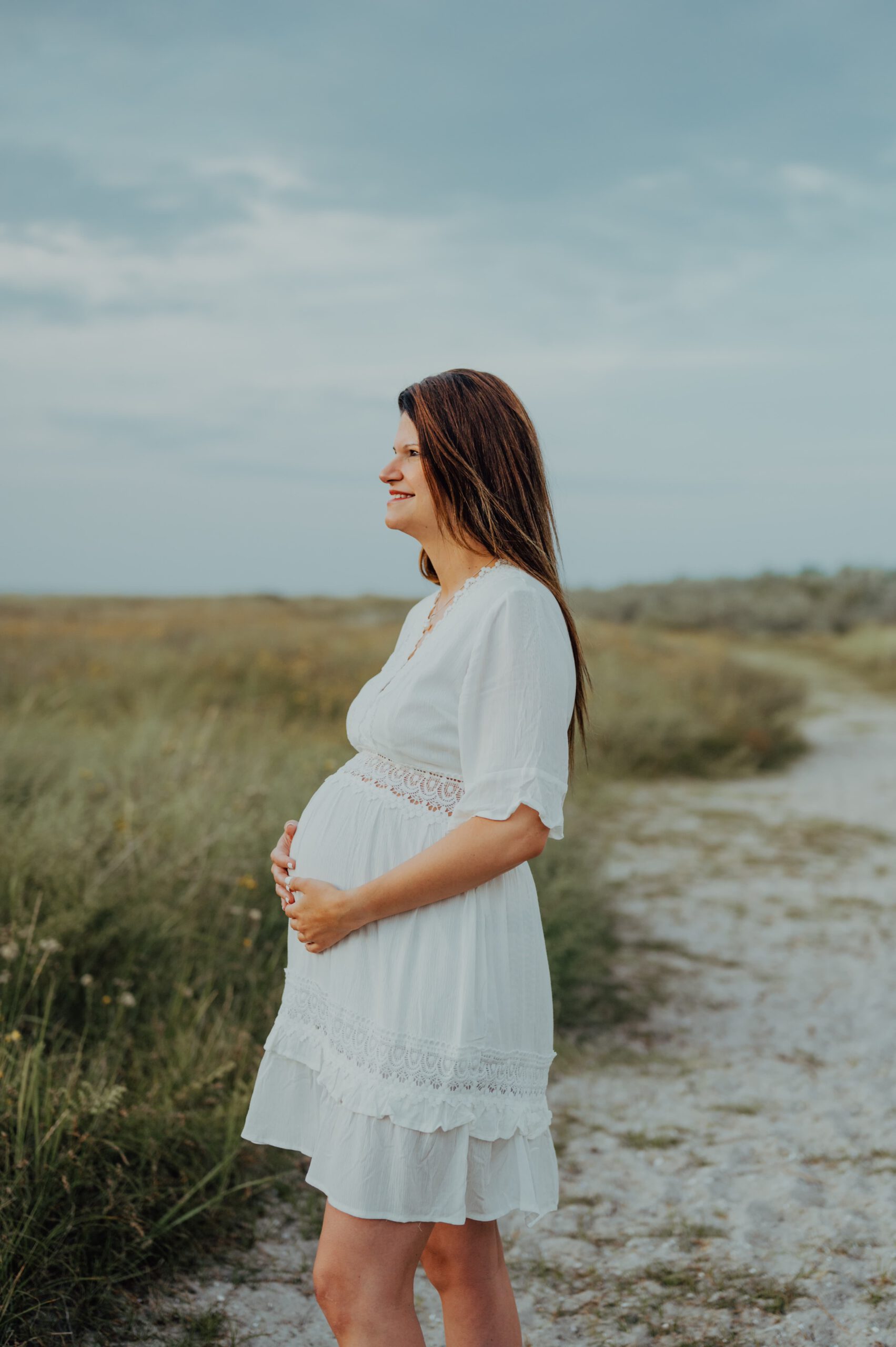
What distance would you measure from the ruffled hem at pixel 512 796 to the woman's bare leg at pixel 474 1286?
0.72m

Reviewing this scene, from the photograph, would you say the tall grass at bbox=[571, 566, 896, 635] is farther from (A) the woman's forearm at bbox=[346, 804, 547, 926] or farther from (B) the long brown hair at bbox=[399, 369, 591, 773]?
(A) the woman's forearm at bbox=[346, 804, 547, 926]

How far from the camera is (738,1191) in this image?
3264mm

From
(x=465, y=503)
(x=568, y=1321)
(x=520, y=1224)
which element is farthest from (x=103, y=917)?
(x=465, y=503)

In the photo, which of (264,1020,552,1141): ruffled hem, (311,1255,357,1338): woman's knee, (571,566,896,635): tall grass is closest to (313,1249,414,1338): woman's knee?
(311,1255,357,1338): woman's knee

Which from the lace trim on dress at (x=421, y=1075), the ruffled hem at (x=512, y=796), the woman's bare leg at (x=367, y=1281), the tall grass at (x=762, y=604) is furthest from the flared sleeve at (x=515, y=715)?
the tall grass at (x=762, y=604)

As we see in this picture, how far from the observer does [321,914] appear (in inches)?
65.2

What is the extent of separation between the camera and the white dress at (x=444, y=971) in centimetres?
156

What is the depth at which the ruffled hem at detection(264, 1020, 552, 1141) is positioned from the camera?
157 cm

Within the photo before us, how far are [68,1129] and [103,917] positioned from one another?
1.26 m

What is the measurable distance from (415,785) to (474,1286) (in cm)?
85

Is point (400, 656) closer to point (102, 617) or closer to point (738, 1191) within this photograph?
point (738, 1191)

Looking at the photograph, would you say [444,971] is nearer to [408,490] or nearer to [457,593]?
[457,593]

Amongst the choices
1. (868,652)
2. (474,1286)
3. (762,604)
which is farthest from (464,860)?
(762,604)

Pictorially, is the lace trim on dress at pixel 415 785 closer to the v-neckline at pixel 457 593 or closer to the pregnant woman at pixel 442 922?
the pregnant woman at pixel 442 922
